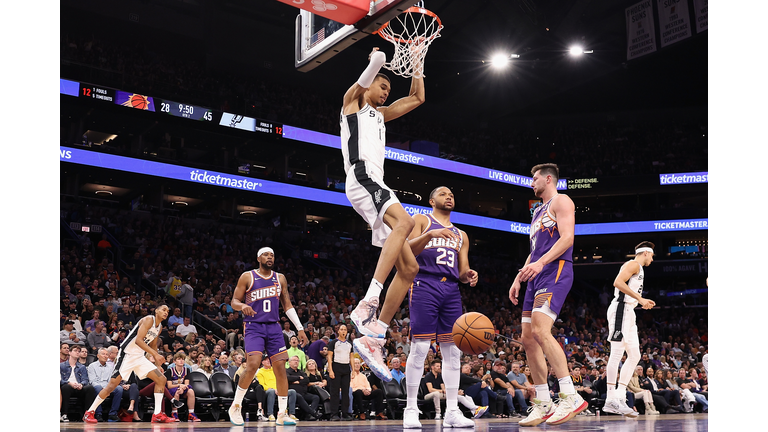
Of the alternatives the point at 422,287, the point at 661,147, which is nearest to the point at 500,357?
the point at 422,287

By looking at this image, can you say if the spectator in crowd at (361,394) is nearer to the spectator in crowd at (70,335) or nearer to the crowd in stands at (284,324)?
the crowd in stands at (284,324)

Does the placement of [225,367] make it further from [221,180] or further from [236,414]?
[221,180]

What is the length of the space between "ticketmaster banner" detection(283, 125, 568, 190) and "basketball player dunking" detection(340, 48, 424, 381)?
17.9m

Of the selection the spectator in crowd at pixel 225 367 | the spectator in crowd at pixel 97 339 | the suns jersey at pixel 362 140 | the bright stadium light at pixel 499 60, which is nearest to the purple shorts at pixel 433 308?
the suns jersey at pixel 362 140

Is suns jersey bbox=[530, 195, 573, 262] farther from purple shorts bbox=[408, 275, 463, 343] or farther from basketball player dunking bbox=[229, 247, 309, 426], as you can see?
basketball player dunking bbox=[229, 247, 309, 426]

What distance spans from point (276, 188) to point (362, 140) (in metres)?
20.7

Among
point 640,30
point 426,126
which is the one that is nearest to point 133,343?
point 640,30

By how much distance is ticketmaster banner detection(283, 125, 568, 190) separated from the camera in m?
26.2

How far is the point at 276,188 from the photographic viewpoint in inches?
1022

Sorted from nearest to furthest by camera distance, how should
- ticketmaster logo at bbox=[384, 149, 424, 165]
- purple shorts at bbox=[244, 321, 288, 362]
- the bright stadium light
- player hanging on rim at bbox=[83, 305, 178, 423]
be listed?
purple shorts at bbox=[244, 321, 288, 362]
player hanging on rim at bbox=[83, 305, 178, 423]
ticketmaster logo at bbox=[384, 149, 424, 165]
the bright stadium light

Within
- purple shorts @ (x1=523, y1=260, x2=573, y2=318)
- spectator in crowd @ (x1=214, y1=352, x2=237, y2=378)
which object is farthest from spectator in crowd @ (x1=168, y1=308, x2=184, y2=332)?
purple shorts @ (x1=523, y1=260, x2=573, y2=318)

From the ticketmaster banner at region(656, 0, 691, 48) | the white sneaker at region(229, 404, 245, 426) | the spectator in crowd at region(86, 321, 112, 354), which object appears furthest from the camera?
the ticketmaster banner at region(656, 0, 691, 48)

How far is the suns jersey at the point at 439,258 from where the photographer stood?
633 centimetres

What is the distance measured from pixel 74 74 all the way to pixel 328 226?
14245 millimetres
